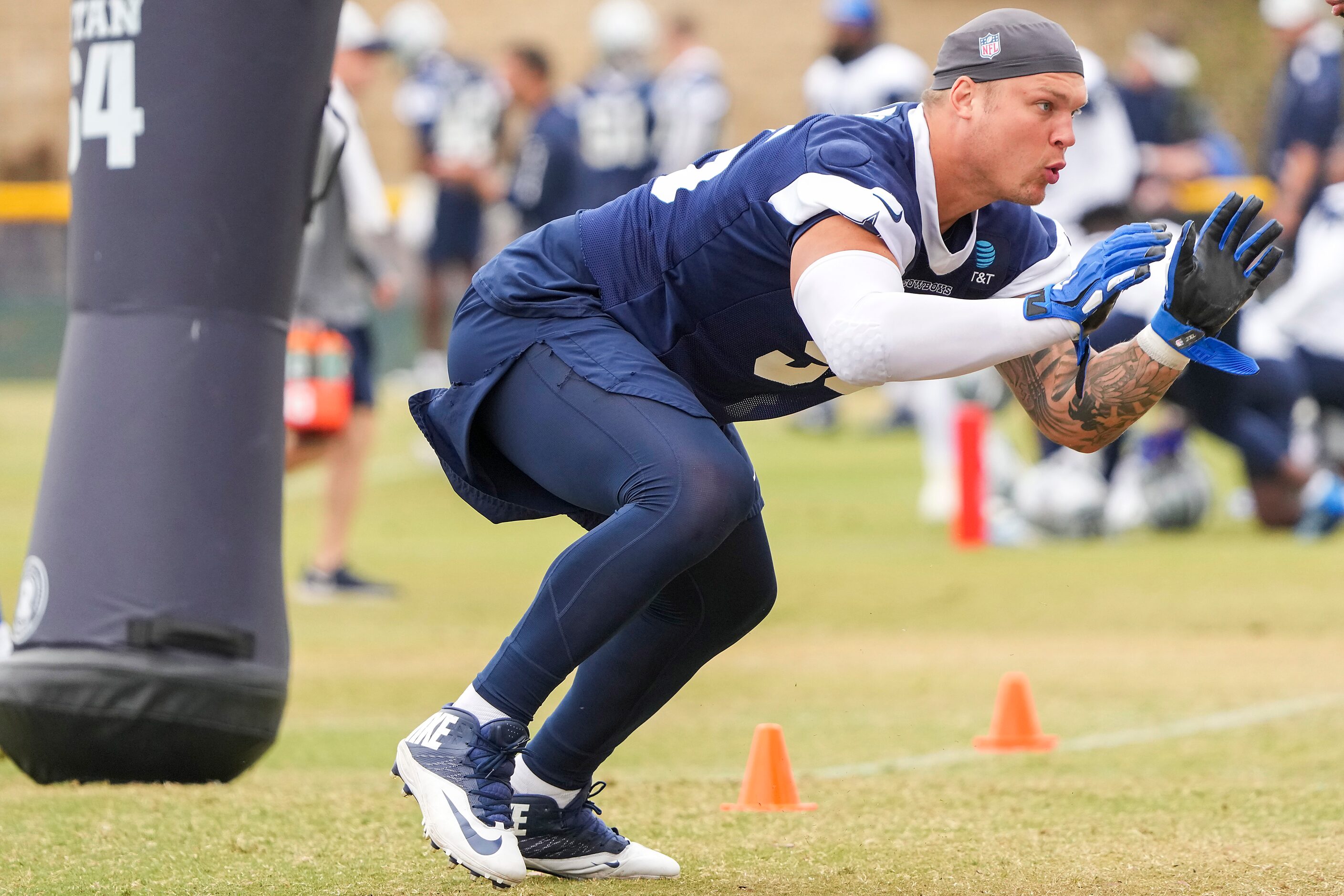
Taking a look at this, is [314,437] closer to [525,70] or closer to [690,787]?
[690,787]

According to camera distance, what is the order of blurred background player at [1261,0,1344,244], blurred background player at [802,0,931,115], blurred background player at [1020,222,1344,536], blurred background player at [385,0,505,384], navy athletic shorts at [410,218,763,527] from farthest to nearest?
blurred background player at [385,0,505,384] < blurred background player at [1261,0,1344,244] < blurred background player at [802,0,931,115] < blurred background player at [1020,222,1344,536] < navy athletic shorts at [410,218,763,527]

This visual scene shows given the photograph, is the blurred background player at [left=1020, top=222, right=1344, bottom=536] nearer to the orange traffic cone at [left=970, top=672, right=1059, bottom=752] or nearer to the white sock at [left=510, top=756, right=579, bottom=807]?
the orange traffic cone at [left=970, top=672, right=1059, bottom=752]

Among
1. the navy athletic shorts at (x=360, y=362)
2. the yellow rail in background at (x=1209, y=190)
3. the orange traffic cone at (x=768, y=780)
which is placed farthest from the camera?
the yellow rail in background at (x=1209, y=190)

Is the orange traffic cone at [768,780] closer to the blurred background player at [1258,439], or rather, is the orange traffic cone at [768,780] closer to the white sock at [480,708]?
the white sock at [480,708]

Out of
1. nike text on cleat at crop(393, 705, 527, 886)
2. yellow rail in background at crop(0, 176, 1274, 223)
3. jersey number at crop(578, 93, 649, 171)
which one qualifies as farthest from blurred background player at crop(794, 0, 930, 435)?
nike text on cleat at crop(393, 705, 527, 886)

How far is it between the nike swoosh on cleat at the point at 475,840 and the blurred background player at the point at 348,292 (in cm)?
430

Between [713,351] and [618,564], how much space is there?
0.51 metres

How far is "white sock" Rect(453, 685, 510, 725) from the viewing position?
139 inches

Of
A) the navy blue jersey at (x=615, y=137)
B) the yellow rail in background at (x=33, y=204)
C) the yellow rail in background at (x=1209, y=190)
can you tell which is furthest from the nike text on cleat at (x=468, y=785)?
the yellow rail in background at (x=33, y=204)

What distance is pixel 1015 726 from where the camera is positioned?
5410 mm

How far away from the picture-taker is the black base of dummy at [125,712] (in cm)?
455

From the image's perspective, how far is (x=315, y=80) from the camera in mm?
4848

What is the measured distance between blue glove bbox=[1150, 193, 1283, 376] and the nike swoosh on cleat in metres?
1.53

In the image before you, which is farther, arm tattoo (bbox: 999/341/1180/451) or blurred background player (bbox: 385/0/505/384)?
blurred background player (bbox: 385/0/505/384)
